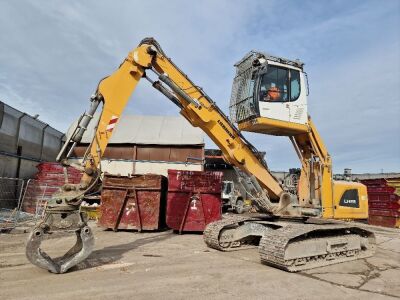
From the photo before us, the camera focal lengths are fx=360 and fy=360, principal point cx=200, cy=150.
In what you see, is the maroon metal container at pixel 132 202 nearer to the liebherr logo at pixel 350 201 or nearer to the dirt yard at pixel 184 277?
the dirt yard at pixel 184 277

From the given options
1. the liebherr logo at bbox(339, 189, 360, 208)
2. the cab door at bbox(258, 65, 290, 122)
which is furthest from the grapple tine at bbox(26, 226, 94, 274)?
the liebherr logo at bbox(339, 189, 360, 208)

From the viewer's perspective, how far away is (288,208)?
29.5ft

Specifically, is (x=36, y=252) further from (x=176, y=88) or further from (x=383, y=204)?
(x=383, y=204)

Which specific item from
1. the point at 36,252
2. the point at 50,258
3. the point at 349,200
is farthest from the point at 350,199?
the point at 36,252

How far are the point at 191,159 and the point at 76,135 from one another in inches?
646

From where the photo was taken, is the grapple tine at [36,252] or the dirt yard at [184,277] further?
the grapple tine at [36,252]

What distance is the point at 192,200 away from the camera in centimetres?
1252

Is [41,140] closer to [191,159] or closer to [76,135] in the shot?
[191,159]

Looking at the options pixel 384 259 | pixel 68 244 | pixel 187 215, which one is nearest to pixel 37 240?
pixel 68 244

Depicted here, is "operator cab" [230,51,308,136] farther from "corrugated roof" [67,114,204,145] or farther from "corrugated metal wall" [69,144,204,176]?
"corrugated roof" [67,114,204,145]

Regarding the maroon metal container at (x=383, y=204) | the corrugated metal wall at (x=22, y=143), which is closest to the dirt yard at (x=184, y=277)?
the corrugated metal wall at (x=22, y=143)

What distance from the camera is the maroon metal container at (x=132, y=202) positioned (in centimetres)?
1239

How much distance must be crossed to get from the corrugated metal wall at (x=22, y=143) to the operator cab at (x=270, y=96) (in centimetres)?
1266

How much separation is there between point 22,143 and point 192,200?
11241 mm
